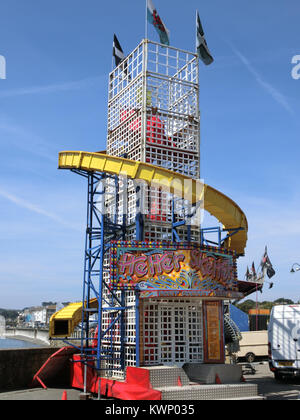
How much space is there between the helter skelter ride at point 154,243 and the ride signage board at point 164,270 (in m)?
0.04

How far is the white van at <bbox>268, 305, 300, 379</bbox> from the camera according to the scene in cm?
1916

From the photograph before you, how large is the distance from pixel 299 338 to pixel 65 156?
12898mm

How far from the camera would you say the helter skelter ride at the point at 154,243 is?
1662cm

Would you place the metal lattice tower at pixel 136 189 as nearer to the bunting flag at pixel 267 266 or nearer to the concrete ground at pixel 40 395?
the concrete ground at pixel 40 395

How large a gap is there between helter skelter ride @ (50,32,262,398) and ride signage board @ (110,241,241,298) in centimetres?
4

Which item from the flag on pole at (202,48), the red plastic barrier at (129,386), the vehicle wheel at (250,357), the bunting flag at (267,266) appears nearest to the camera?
the red plastic barrier at (129,386)

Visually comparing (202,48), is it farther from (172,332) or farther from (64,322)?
(64,322)

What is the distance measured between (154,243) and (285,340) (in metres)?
7.76

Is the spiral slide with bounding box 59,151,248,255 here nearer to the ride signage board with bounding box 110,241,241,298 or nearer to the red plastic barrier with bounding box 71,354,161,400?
the ride signage board with bounding box 110,241,241,298

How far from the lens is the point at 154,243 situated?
667 inches

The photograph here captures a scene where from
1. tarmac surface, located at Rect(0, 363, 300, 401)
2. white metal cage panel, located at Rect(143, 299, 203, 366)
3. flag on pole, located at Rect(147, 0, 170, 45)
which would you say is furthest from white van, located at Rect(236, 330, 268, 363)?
flag on pole, located at Rect(147, 0, 170, 45)

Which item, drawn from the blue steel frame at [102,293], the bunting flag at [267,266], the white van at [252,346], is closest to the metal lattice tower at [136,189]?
the blue steel frame at [102,293]
